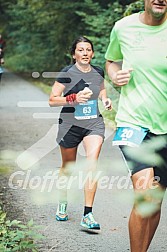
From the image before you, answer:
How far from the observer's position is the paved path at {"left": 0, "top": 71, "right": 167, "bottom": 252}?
3840mm

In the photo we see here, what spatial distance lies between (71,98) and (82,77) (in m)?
0.47

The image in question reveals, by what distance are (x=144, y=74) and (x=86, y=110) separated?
203 cm

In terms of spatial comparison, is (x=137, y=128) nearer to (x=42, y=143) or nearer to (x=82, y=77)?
(x=82, y=77)

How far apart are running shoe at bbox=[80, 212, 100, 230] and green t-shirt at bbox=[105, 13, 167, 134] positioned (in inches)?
74.3

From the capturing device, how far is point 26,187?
8000 millimetres

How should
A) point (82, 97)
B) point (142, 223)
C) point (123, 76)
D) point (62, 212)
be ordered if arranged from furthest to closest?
point (62, 212), point (82, 97), point (142, 223), point (123, 76)

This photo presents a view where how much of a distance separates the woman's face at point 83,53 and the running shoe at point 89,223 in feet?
4.89

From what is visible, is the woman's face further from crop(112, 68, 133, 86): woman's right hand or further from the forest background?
the forest background

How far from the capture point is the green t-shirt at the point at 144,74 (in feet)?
14.0

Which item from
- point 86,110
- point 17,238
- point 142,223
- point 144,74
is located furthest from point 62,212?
point 144,74

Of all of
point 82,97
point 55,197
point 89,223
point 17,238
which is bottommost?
point 89,223

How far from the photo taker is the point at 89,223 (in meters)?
6.13

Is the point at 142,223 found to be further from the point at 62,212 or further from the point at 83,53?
Result: the point at 83,53

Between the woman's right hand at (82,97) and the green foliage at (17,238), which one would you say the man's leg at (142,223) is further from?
the woman's right hand at (82,97)
